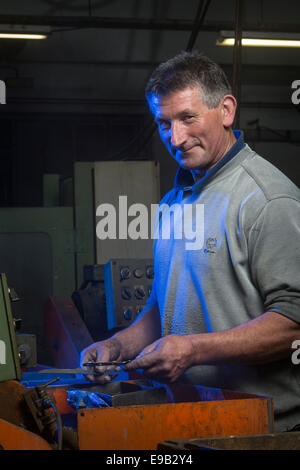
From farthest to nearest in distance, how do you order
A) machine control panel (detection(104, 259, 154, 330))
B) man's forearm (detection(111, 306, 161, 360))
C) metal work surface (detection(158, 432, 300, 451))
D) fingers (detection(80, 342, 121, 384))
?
machine control panel (detection(104, 259, 154, 330)) < man's forearm (detection(111, 306, 161, 360)) < fingers (detection(80, 342, 121, 384)) < metal work surface (detection(158, 432, 300, 451))

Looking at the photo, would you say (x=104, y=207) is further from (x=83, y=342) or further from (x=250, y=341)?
(x=250, y=341)

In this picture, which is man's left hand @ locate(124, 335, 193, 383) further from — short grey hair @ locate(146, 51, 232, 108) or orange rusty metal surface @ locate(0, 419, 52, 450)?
short grey hair @ locate(146, 51, 232, 108)

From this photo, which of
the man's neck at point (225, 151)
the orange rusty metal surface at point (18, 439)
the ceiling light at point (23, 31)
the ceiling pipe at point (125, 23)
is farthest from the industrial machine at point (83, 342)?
the ceiling pipe at point (125, 23)

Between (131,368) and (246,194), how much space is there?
0.39m

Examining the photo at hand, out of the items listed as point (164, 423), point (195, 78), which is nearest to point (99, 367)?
point (164, 423)

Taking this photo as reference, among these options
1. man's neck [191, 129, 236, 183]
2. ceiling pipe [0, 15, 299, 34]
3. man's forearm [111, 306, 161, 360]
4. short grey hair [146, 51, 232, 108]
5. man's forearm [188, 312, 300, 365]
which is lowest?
man's forearm [111, 306, 161, 360]

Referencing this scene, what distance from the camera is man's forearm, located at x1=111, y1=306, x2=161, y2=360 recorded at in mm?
1354

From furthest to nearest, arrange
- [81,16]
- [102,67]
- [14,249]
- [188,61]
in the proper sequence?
[102,67] < [81,16] < [14,249] < [188,61]

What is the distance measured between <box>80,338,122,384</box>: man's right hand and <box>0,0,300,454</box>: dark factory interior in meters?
0.02

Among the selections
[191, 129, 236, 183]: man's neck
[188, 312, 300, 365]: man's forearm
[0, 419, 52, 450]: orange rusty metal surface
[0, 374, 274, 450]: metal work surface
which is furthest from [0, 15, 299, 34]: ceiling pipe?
[0, 419, 52, 450]: orange rusty metal surface

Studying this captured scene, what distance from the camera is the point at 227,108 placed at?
1256 mm

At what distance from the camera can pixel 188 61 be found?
1.23 metres

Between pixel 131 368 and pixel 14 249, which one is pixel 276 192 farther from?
pixel 14 249
